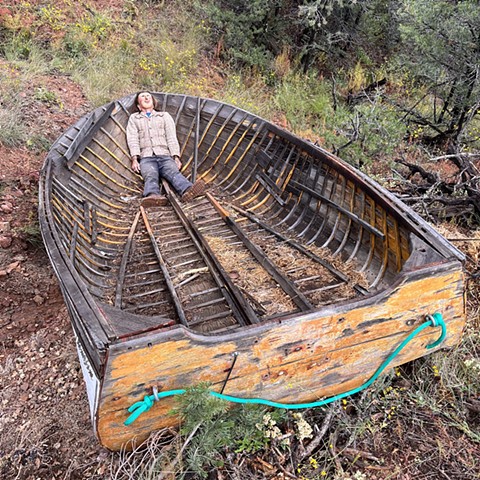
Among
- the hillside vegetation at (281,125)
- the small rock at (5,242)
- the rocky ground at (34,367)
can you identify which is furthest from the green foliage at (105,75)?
the small rock at (5,242)

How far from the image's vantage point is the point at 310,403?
2848 millimetres

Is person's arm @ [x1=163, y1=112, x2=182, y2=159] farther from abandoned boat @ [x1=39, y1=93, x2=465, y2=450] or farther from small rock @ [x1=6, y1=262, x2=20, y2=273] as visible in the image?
small rock @ [x1=6, y1=262, x2=20, y2=273]

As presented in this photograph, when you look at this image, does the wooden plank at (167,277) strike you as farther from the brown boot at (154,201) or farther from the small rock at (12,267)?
the small rock at (12,267)

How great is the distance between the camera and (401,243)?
365cm

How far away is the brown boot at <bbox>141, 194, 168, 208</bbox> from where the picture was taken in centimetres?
565

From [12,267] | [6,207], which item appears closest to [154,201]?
[6,207]

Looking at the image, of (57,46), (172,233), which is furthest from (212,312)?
(57,46)

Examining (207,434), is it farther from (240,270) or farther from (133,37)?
(133,37)

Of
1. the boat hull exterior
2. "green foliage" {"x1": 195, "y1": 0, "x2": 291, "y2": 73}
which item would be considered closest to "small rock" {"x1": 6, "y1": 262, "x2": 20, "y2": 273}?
the boat hull exterior

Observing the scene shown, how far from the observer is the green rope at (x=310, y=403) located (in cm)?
234

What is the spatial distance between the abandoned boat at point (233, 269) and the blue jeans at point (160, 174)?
163mm

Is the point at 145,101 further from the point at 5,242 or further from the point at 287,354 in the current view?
the point at 287,354

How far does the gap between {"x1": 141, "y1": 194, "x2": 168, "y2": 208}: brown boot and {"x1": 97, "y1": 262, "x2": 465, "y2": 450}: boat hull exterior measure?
355 cm

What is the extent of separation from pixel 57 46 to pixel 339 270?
783 cm
